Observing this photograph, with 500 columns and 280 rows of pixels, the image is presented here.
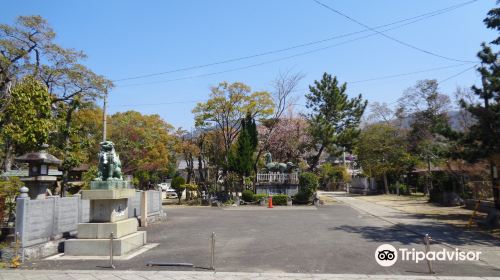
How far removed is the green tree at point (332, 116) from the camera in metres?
35.0

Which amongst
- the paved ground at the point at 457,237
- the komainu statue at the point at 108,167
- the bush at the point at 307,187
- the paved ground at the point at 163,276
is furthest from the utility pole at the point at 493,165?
the komainu statue at the point at 108,167

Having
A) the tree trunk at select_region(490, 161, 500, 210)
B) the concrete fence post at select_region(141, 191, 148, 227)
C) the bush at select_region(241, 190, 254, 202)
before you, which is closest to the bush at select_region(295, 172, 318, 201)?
the bush at select_region(241, 190, 254, 202)

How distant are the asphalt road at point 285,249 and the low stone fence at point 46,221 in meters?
0.64

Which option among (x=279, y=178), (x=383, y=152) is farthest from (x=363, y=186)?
(x=279, y=178)

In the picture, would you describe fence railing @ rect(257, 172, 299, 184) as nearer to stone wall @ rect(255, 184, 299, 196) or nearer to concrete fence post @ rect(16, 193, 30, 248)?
stone wall @ rect(255, 184, 299, 196)

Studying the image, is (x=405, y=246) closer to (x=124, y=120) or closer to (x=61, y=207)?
(x=61, y=207)

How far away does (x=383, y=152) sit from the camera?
136 feet

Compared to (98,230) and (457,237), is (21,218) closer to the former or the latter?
(98,230)

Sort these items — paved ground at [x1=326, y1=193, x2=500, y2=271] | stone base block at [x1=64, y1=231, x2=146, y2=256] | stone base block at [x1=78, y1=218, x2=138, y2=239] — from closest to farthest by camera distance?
stone base block at [x1=64, y1=231, x2=146, y2=256], stone base block at [x1=78, y1=218, x2=138, y2=239], paved ground at [x1=326, y1=193, x2=500, y2=271]

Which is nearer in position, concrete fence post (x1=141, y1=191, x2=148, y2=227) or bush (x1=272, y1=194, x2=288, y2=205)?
concrete fence post (x1=141, y1=191, x2=148, y2=227)

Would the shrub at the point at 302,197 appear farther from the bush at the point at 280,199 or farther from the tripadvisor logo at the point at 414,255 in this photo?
the tripadvisor logo at the point at 414,255

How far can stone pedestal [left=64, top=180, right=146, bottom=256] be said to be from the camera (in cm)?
1020

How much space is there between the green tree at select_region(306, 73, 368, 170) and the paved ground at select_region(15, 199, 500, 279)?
18.2m

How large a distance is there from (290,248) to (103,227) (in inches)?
205
